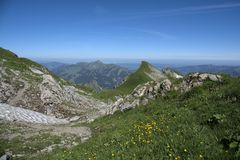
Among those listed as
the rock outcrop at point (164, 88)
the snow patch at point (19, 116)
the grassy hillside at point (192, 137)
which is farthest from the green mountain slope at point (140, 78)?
the grassy hillside at point (192, 137)

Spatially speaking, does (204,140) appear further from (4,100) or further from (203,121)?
(4,100)

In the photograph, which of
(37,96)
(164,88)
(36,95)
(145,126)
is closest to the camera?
(145,126)

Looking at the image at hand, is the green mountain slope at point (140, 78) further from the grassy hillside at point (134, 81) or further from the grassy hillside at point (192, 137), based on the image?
the grassy hillside at point (192, 137)

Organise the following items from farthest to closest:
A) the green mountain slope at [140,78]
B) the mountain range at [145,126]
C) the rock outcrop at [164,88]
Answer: the green mountain slope at [140,78] → the rock outcrop at [164,88] → the mountain range at [145,126]

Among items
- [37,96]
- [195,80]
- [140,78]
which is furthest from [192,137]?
[140,78]

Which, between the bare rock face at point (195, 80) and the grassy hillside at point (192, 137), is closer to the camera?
the grassy hillside at point (192, 137)

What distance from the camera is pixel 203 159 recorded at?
340 inches

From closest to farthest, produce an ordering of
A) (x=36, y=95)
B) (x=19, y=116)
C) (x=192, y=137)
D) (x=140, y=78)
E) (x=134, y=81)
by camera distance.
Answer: (x=192, y=137)
(x=19, y=116)
(x=36, y=95)
(x=134, y=81)
(x=140, y=78)

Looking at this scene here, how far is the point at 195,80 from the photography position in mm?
23797

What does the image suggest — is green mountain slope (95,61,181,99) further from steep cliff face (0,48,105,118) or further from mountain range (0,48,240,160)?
mountain range (0,48,240,160)

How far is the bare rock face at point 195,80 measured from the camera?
22.2 metres

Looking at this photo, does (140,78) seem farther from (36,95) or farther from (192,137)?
(192,137)

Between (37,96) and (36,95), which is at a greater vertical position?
(36,95)

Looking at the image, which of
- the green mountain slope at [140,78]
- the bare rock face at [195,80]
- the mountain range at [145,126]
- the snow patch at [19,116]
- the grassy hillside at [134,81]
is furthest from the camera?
the grassy hillside at [134,81]
